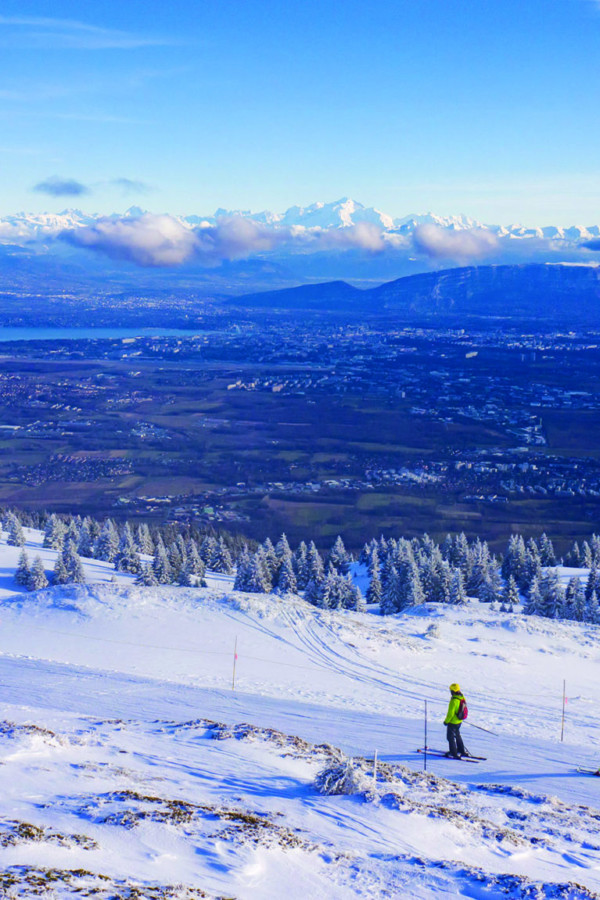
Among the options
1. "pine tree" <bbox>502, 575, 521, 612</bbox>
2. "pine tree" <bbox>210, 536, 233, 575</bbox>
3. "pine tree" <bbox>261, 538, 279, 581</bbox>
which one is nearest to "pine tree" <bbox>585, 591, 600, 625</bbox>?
"pine tree" <bbox>502, 575, 521, 612</bbox>

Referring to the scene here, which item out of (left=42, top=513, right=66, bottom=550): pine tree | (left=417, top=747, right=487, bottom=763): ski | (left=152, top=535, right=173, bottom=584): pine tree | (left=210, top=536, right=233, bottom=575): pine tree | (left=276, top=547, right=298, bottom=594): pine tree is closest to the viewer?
(left=417, top=747, right=487, bottom=763): ski

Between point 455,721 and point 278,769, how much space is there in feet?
10.2

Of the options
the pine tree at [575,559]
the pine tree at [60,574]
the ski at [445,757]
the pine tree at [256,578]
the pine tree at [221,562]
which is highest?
the ski at [445,757]

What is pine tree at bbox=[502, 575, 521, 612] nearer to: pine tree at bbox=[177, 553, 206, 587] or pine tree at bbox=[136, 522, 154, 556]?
pine tree at bbox=[177, 553, 206, 587]

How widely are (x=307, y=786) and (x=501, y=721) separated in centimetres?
676

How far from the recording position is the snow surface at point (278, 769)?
6750 millimetres

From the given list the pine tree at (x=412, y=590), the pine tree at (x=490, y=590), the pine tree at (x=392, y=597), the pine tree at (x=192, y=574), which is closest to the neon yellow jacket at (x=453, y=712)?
the pine tree at (x=412, y=590)

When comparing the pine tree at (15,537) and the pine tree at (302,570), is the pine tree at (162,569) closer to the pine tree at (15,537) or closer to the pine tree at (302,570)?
the pine tree at (302,570)

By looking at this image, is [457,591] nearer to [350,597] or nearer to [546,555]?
[350,597]

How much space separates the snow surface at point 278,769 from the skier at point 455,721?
298mm

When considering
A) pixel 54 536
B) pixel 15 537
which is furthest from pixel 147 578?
pixel 54 536

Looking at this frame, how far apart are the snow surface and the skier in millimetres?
298

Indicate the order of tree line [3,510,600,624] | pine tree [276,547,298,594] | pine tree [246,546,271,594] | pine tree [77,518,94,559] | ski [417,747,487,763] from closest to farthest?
ski [417,747,487,763]
tree line [3,510,600,624]
pine tree [246,546,271,594]
pine tree [276,547,298,594]
pine tree [77,518,94,559]

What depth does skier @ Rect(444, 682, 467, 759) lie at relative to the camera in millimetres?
11430
